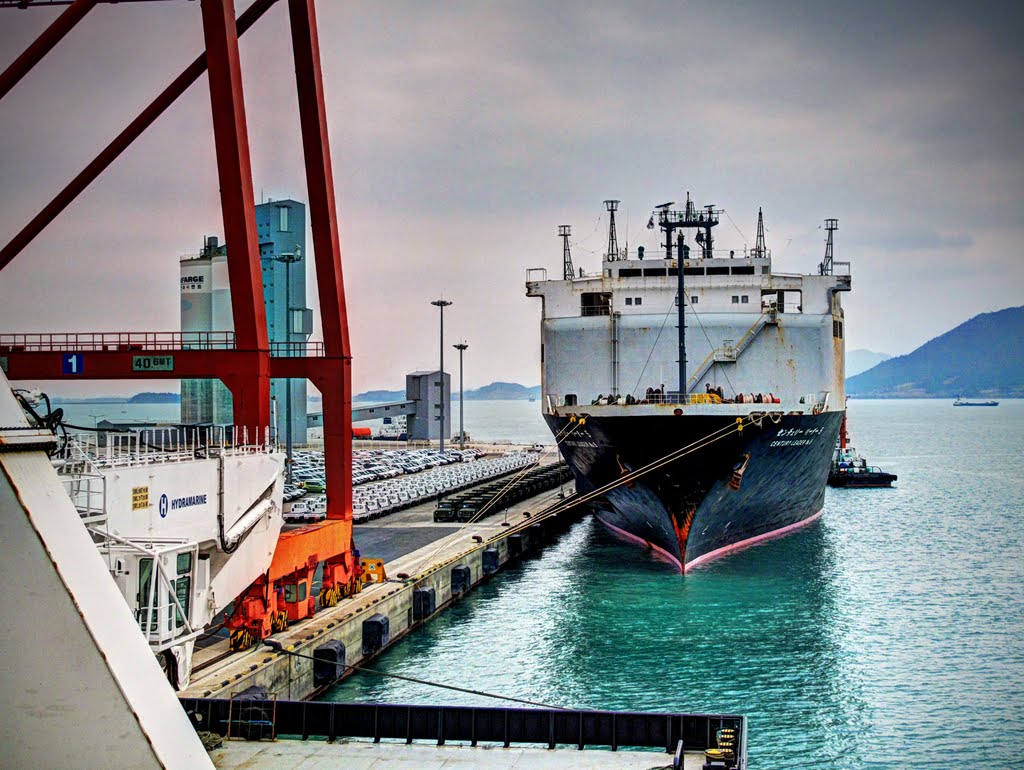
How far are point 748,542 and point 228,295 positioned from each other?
117 feet

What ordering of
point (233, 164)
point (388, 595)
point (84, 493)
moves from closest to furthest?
1. point (84, 493)
2. point (233, 164)
3. point (388, 595)

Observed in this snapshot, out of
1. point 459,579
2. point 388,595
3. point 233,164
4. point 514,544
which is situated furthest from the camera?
point 514,544

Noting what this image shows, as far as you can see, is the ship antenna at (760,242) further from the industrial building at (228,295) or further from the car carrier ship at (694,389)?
the industrial building at (228,295)

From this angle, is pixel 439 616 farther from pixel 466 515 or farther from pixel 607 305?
pixel 607 305

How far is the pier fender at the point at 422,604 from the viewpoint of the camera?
76.9ft

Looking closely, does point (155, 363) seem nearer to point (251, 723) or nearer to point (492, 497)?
point (251, 723)

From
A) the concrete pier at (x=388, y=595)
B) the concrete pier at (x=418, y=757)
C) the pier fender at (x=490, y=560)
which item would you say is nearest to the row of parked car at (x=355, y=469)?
the concrete pier at (x=388, y=595)

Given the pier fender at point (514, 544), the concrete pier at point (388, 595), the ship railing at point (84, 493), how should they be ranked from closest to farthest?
the ship railing at point (84, 493) → the concrete pier at point (388, 595) → the pier fender at point (514, 544)

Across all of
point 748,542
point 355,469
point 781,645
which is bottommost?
point 781,645

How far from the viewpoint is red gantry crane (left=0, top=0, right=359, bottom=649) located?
18375 millimetres

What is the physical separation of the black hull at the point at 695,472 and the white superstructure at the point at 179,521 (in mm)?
11666

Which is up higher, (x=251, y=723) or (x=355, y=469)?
(x=355, y=469)

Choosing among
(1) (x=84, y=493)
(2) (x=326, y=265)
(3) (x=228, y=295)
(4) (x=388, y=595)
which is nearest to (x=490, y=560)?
(4) (x=388, y=595)

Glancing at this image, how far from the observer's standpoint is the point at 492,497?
40.3m
